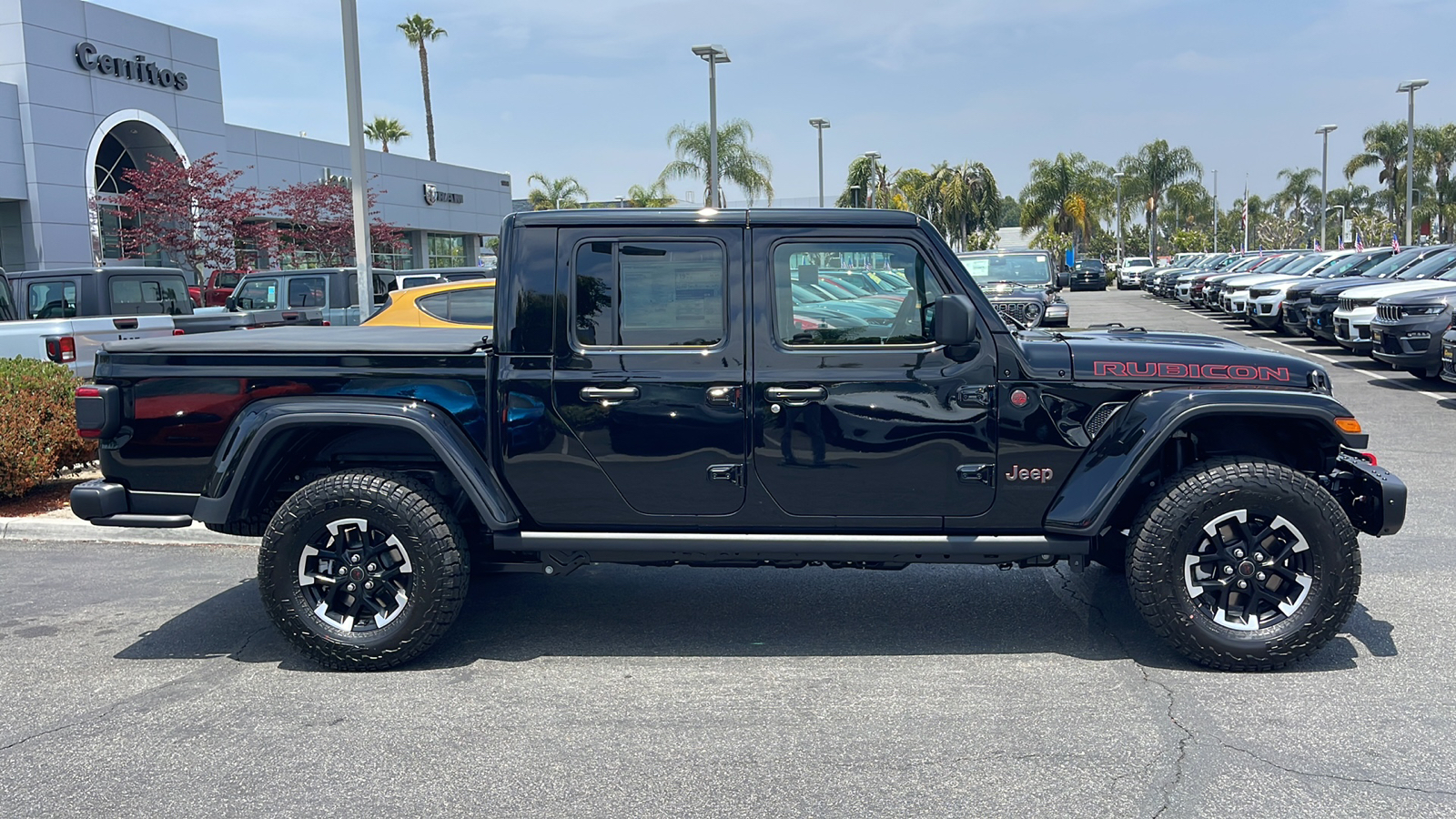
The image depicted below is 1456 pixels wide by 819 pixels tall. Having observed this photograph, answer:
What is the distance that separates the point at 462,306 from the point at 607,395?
18.6 ft

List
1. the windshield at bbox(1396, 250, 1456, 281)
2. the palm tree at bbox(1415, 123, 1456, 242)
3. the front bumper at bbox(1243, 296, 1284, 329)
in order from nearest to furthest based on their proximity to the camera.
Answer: the windshield at bbox(1396, 250, 1456, 281) < the front bumper at bbox(1243, 296, 1284, 329) < the palm tree at bbox(1415, 123, 1456, 242)

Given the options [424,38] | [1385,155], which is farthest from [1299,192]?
[424,38]

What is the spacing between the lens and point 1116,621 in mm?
5527

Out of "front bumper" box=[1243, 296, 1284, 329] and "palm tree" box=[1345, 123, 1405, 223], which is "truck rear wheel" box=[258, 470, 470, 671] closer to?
"front bumper" box=[1243, 296, 1284, 329]

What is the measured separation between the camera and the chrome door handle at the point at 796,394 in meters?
4.88

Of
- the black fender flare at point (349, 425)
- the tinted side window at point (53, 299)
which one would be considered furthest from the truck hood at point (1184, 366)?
the tinted side window at point (53, 299)

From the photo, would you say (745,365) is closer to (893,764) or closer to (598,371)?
(598,371)

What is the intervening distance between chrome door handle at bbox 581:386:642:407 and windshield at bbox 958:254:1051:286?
1496cm

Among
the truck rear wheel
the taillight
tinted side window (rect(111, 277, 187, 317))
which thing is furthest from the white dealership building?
the truck rear wheel

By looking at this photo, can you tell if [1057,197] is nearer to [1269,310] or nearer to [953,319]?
[1269,310]

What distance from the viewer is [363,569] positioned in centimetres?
499

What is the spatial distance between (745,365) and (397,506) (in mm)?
1583

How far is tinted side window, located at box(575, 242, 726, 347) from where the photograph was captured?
16.4ft

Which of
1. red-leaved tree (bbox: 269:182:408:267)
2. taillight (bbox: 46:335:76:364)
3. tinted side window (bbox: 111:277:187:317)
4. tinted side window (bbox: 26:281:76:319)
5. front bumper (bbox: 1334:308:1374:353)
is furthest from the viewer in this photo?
red-leaved tree (bbox: 269:182:408:267)
